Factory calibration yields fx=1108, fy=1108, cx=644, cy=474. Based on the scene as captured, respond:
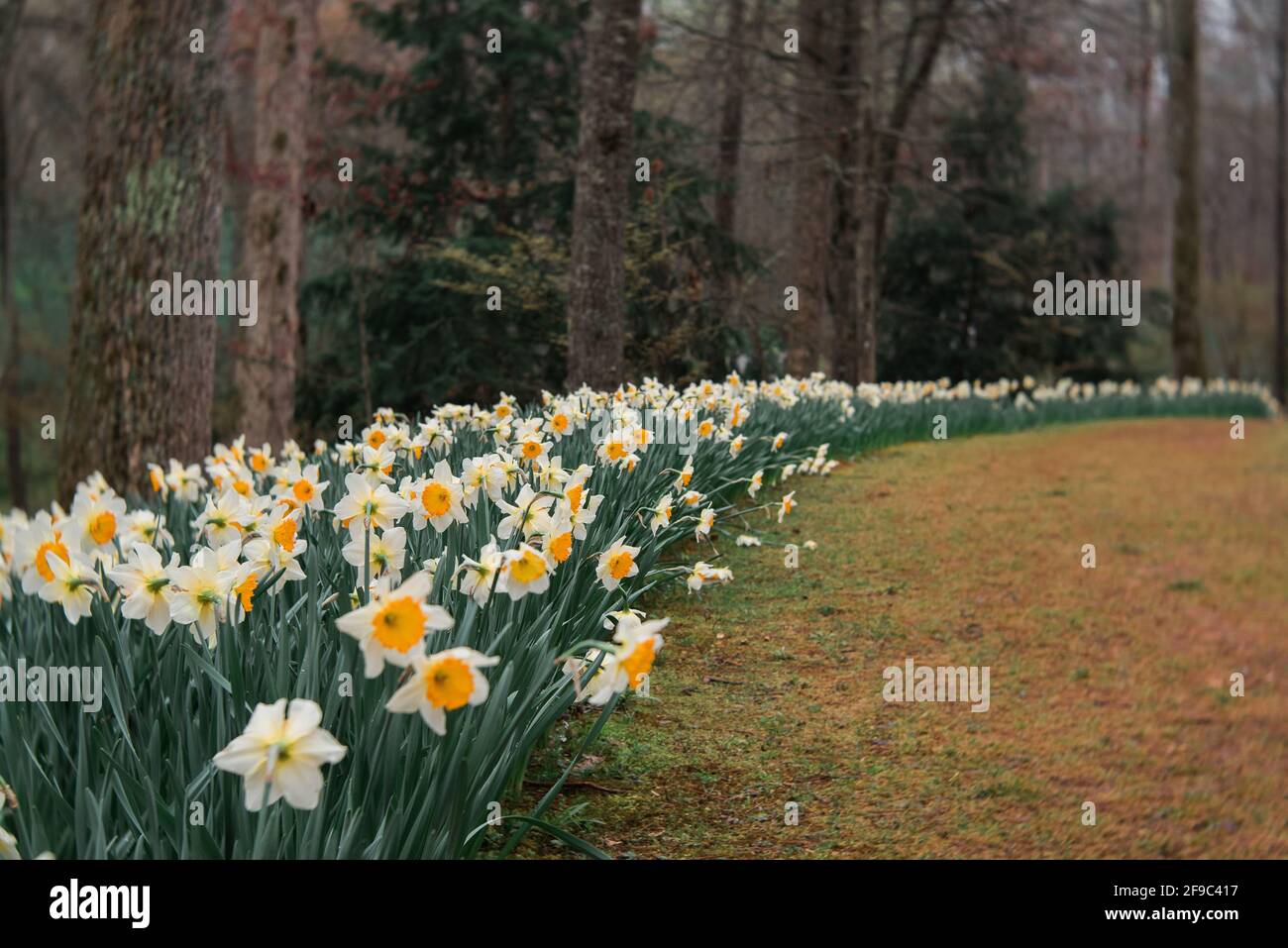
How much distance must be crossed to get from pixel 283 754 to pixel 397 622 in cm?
24

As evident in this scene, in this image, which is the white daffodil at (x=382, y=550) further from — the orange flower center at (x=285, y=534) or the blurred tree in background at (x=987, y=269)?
the blurred tree in background at (x=987, y=269)

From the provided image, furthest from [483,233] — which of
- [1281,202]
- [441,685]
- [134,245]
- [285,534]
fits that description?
[1281,202]

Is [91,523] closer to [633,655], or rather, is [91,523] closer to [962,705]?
[633,655]

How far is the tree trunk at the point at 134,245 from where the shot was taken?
19.6ft

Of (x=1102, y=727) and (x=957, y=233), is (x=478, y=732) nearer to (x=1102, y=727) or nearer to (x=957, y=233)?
(x=1102, y=727)

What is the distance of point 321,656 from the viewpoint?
2.25 meters

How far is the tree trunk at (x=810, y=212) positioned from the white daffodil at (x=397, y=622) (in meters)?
9.12

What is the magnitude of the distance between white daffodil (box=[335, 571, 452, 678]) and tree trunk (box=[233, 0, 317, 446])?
26.0 feet

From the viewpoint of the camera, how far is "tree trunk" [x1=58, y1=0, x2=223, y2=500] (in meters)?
5.98

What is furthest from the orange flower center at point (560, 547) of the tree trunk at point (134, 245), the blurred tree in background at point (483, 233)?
the blurred tree in background at point (483, 233)

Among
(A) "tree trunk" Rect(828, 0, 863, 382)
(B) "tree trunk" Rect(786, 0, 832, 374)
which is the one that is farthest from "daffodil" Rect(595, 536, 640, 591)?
(A) "tree trunk" Rect(828, 0, 863, 382)

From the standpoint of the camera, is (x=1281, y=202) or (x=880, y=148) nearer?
(x=880, y=148)

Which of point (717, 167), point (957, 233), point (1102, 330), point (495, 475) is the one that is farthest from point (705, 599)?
point (1102, 330)
